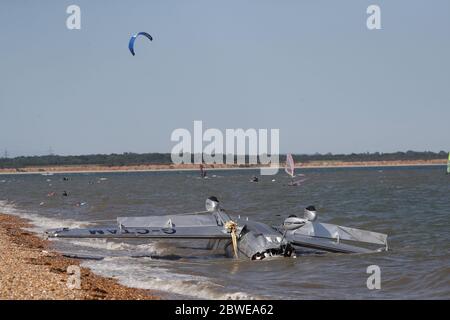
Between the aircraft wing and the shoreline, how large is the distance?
869 millimetres

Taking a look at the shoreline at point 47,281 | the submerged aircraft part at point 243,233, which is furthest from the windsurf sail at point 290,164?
the shoreline at point 47,281

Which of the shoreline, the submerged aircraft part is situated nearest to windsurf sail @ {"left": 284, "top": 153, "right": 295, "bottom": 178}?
the submerged aircraft part

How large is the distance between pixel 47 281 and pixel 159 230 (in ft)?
23.7

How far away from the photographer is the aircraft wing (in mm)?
18469

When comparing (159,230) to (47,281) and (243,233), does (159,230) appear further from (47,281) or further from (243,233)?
(47,281)

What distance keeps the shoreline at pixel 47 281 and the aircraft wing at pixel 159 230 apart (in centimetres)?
87

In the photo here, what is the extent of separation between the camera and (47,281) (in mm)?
12039

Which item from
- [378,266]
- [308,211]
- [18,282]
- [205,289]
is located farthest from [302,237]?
[18,282]

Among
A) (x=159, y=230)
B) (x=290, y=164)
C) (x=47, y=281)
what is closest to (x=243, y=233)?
(x=159, y=230)

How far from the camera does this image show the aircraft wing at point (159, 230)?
18.5m

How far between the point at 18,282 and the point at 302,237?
31.8 feet

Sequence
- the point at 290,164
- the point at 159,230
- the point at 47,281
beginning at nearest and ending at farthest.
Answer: the point at 47,281 < the point at 159,230 < the point at 290,164

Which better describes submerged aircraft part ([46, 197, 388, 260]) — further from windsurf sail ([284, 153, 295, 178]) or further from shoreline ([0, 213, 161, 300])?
windsurf sail ([284, 153, 295, 178])
